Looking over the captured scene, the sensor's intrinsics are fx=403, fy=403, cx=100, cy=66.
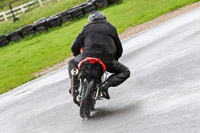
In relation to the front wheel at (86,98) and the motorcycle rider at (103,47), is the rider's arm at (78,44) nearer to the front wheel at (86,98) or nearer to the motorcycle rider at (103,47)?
the motorcycle rider at (103,47)

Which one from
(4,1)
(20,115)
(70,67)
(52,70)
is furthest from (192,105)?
(4,1)

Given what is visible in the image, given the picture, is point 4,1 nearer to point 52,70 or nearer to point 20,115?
point 52,70

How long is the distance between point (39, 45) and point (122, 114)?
16.1 meters

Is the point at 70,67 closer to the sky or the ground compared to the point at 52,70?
closer to the sky

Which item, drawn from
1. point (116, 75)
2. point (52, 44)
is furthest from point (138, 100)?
point (52, 44)

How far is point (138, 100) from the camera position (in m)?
7.35

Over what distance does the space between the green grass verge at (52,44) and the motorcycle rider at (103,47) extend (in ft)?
24.0

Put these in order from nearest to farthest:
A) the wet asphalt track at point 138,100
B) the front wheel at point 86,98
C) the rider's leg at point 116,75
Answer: the wet asphalt track at point 138,100, the front wheel at point 86,98, the rider's leg at point 116,75

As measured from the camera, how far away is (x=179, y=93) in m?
6.97

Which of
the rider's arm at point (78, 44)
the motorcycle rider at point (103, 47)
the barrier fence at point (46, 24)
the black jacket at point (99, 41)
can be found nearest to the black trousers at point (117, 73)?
the motorcycle rider at point (103, 47)

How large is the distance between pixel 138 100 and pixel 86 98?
113 centimetres

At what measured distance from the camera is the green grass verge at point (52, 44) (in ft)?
53.4

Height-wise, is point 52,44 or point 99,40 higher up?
point 99,40

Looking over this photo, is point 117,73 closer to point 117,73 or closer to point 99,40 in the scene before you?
point 117,73
